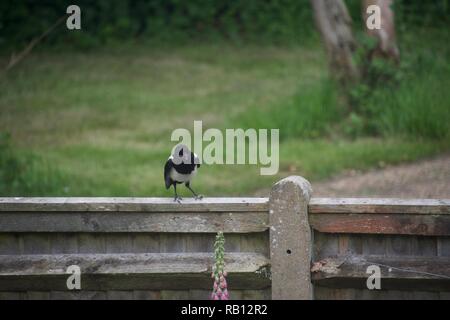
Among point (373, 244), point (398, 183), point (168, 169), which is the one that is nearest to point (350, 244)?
point (373, 244)

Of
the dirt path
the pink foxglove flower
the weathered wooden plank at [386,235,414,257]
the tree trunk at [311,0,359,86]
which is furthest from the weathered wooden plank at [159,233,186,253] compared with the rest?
the tree trunk at [311,0,359,86]

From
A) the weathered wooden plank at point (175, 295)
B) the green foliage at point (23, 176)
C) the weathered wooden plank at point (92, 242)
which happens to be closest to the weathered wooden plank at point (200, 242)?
the weathered wooden plank at point (175, 295)

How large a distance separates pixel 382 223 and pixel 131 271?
5.58 ft

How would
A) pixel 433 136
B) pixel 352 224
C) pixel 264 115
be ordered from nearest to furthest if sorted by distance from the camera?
1. pixel 352 224
2. pixel 433 136
3. pixel 264 115

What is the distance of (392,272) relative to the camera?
5090 millimetres

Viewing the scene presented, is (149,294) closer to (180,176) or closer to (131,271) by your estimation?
(131,271)

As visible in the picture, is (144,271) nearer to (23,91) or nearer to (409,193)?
(409,193)

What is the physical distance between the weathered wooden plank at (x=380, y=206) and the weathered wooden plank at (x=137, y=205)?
380mm

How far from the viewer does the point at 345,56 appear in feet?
42.0

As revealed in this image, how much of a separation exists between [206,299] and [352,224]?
1.18 metres

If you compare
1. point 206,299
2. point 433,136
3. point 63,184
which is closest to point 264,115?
point 433,136

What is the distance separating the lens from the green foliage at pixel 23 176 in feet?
32.2

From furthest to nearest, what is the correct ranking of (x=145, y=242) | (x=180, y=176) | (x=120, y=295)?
(x=180, y=176) < (x=120, y=295) < (x=145, y=242)

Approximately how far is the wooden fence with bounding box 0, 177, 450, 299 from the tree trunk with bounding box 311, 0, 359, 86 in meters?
7.68
